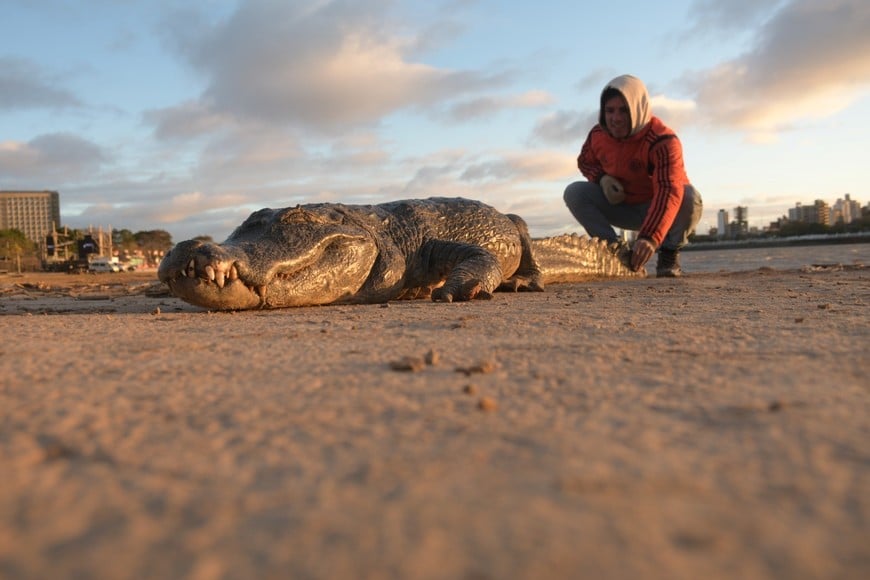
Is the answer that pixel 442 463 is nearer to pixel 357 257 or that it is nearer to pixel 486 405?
pixel 486 405

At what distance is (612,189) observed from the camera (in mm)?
7285

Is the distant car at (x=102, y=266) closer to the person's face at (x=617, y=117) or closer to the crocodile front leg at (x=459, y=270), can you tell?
the person's face at (x=617, y=117)

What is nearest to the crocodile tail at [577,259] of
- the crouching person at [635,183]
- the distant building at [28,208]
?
the crouching person at [635,183]

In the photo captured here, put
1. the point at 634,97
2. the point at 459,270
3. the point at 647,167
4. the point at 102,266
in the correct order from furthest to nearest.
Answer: the point at 102,266
the point at 647,167
the point at 634,97
the point at 459,270

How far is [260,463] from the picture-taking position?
0.97m

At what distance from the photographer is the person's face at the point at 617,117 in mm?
6480

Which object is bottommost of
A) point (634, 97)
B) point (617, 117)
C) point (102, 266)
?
point (102, 266)

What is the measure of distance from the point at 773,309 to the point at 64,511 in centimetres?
315

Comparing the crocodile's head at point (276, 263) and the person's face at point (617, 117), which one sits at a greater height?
the person's face at point (617, 117)

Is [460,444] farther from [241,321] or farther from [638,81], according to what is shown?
[638,81]

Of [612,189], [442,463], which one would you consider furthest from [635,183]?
[442,463]

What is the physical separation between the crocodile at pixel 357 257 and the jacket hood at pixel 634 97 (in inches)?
74.8

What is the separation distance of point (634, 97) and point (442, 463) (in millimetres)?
6215

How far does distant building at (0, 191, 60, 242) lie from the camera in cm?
10369
